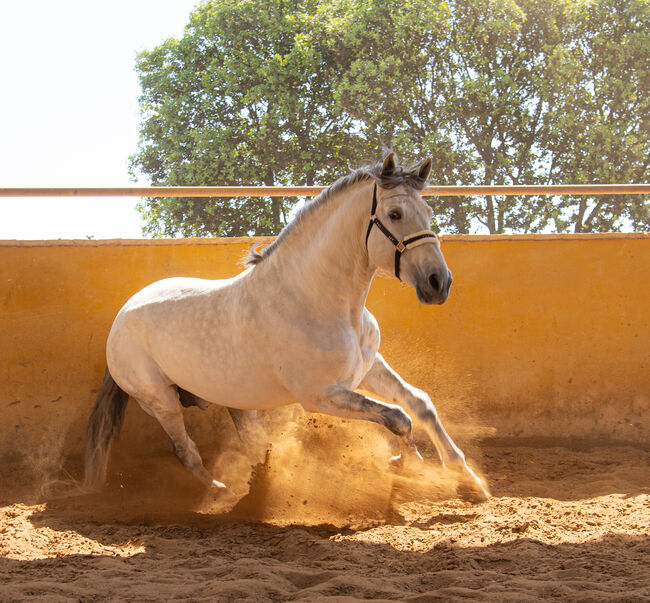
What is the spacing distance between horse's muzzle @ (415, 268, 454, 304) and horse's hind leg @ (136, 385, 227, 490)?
6.38ft

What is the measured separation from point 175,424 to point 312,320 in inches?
55.1

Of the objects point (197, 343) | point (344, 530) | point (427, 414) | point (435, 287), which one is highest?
point (435, 287)

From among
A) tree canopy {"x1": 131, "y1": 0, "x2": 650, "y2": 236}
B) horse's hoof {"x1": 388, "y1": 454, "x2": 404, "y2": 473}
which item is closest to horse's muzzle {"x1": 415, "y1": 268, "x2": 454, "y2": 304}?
horse's hoof {"x1": 388, "y1": 454, "x2": 404, "y2": 473}

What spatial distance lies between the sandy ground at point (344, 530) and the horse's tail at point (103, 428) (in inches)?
6.2

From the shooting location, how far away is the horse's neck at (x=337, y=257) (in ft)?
10.2

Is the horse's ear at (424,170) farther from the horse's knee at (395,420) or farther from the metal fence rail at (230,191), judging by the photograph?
the metal fence rail at (230,191)

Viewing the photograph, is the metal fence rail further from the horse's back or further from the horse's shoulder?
the horse's shoulder

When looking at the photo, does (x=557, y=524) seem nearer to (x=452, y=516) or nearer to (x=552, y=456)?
(x=452, y=516)

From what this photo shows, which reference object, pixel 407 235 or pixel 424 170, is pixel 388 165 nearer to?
pixel 424 170

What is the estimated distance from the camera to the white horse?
9.64ft

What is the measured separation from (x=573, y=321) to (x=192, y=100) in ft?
50.5

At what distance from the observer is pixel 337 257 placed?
315cm

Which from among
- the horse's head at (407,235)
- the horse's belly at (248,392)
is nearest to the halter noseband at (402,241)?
the horse's head at (407,235)

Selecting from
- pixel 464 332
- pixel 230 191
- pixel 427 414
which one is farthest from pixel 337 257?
pixel 464 332
